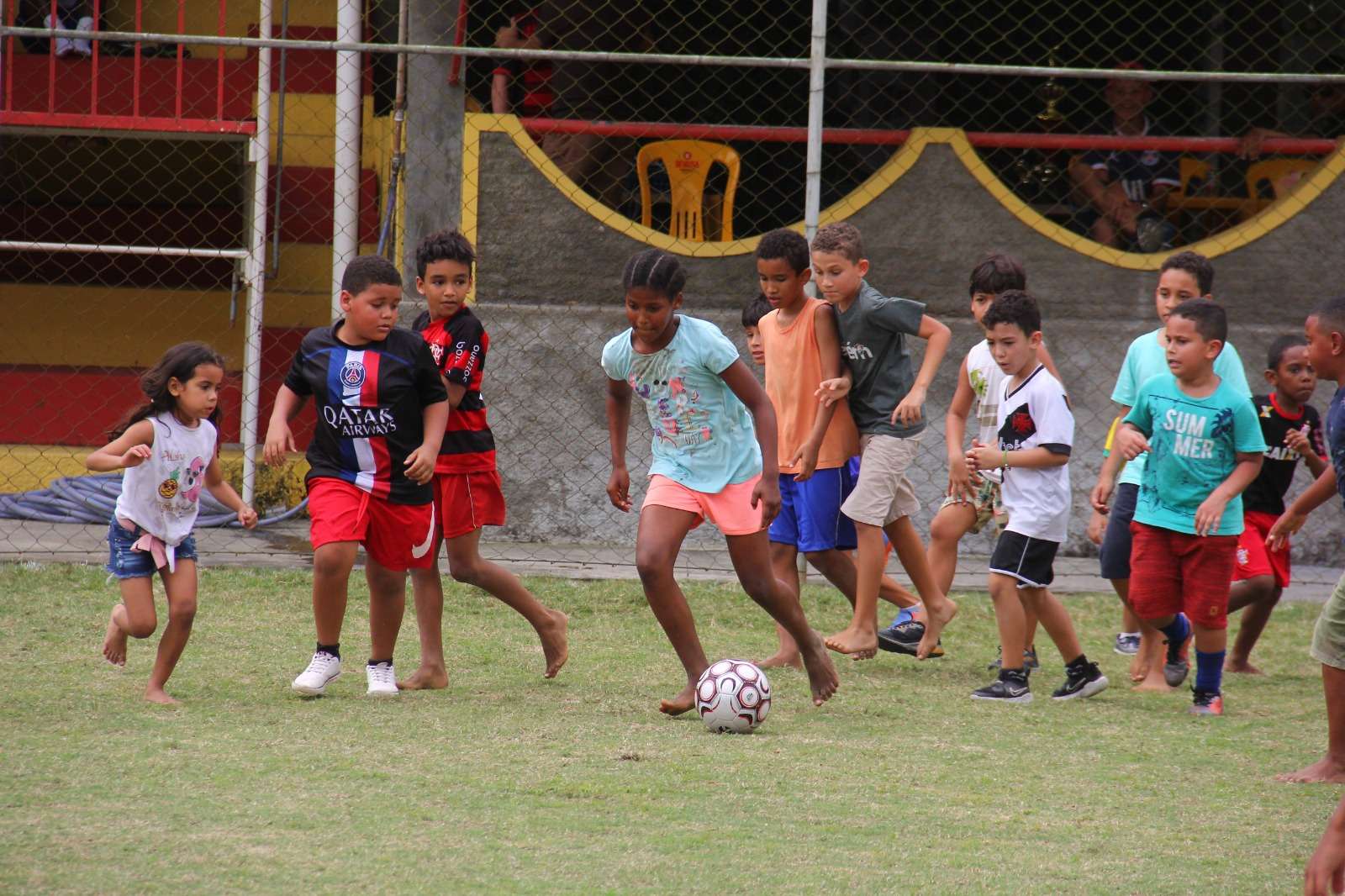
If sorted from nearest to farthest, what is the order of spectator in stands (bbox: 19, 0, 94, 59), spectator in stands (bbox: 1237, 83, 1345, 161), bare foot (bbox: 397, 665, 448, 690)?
bare foot (bbox: 397, 665, 448, 690)
spectator in stands (bbox: 1237, 83, 1345, 161)
spectator in stands (bbox: 19, 0, 94, 59)

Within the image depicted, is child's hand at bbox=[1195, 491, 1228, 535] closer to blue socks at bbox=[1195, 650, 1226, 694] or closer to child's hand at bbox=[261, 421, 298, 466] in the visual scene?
blue socks at bbox=[1195, 650, 1226, 694]

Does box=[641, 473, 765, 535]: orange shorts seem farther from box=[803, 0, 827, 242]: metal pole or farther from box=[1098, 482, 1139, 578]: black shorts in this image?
box=[803, 0, 827, 242]: metal pole

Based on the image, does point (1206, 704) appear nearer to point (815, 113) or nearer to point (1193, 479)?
point (1193, 479)

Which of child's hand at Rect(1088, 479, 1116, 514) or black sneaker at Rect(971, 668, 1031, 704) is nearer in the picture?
black sneaker at Rect(971, 668, 1031, 704)

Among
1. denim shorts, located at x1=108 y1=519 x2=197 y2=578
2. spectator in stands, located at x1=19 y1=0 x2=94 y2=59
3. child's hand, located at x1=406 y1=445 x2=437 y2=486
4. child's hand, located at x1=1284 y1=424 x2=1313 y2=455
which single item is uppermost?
spectator in stands, located at x1=19 y1=0 x2=94 y2=59

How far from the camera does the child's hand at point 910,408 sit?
587 cm

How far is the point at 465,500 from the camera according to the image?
5.64 meters

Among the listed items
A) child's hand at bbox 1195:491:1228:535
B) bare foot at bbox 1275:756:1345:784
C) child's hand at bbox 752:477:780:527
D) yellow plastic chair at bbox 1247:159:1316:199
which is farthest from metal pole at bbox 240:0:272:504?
yellow plastic chair at bbox 1247:159:1316:199

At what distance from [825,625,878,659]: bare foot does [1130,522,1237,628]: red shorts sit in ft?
3.39

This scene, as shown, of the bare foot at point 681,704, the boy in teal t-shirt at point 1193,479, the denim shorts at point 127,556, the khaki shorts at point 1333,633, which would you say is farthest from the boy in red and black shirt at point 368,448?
the khaki shorts at point 1333,633

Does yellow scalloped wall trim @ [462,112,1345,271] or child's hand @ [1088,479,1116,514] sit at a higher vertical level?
yellow scalloped wall trim @ [462,112,1345,271]

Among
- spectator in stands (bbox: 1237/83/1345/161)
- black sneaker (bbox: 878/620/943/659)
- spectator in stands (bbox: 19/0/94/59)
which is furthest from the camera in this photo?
spectator in stands (bbox: 19/0/94/59)

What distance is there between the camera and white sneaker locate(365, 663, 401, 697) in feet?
17.2

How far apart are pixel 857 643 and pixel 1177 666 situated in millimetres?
1247
